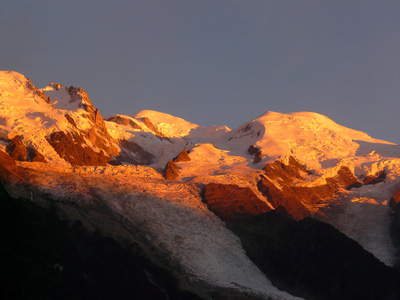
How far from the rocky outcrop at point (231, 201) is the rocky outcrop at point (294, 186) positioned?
21.1 feet

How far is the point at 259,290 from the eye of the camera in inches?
3686

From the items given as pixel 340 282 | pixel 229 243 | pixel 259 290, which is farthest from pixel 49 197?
pixel 340 282

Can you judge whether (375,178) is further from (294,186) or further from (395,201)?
(294,186)

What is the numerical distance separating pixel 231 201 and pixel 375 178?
4636 centimetres

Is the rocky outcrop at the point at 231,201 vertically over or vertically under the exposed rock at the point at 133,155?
under

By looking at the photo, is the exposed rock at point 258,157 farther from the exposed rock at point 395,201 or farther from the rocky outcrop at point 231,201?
the exposed rock at point 395,201

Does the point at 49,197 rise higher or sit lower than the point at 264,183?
lower

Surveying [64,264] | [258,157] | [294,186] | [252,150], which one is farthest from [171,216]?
[252,150]

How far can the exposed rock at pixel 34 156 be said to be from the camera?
138000 mm

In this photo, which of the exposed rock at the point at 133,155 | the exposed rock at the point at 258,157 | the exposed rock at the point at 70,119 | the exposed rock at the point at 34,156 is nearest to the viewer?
the exposed rock at the point at 34,156

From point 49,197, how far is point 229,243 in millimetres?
33155

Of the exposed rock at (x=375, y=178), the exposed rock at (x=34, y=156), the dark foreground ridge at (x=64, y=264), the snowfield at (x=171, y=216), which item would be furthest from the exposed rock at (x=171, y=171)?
the dark foreground ridge at (x=64, y=264)

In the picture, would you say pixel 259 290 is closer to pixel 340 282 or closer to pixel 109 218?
pixel 340 282

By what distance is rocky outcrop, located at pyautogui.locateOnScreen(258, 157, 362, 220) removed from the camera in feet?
468
